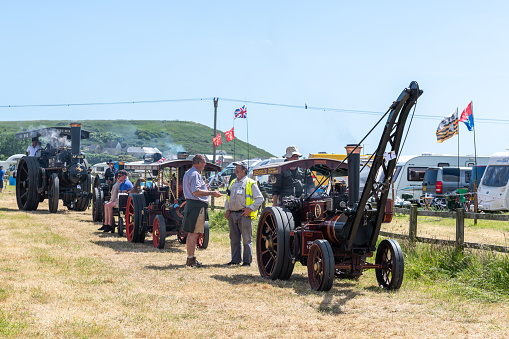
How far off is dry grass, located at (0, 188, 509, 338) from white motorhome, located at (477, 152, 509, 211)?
39.9 ft

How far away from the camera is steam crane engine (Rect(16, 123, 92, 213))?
17875 mm

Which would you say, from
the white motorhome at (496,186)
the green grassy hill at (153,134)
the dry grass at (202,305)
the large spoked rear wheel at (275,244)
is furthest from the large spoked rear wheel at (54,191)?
the green grassy hill at (153,134)

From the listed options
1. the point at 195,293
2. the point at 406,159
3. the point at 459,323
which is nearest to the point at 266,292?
the point at 195,293

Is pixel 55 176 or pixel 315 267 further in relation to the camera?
pixel 55 176

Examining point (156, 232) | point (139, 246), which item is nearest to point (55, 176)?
point (139, 246)

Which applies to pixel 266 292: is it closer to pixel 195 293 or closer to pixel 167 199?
pixel 195 293

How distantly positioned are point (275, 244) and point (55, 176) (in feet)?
37.4

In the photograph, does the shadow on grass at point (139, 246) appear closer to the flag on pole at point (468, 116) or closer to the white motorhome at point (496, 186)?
the white motorhome at point (496, 186)

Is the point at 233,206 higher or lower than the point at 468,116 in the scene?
lower

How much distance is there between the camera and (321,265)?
22.5ft

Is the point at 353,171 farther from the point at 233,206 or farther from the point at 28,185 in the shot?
the point at 28,185

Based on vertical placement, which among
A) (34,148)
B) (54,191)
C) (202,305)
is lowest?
(202,305)

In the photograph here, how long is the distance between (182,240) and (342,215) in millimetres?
5265

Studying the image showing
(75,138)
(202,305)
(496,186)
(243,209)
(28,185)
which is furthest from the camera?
(496,186)
